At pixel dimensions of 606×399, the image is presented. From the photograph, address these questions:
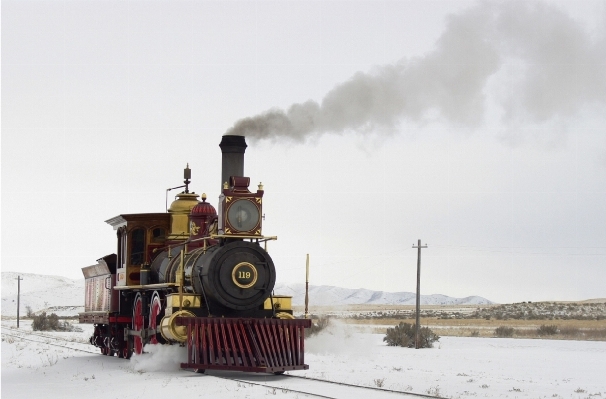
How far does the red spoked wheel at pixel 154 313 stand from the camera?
20234mm

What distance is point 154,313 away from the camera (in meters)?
20.7

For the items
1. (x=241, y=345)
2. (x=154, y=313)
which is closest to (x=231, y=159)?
(x=241, y=345)

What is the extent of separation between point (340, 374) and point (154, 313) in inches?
177

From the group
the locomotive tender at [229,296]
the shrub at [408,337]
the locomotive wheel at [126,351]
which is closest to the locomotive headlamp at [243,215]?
the locomotive tender at [229,296]

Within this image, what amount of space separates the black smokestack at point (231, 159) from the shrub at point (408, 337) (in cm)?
1956

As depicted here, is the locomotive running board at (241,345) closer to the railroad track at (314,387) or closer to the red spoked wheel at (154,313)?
the railroad track at (314,387)

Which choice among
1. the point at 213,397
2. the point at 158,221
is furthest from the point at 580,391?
the point at 158,221

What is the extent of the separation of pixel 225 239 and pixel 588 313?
7913cm

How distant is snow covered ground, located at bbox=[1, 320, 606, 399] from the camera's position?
628 inches

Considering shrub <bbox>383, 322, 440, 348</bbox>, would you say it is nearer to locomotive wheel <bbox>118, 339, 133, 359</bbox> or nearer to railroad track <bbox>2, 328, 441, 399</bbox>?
locomotive wheel <bbox>118, 339, 133, 359</bbox>

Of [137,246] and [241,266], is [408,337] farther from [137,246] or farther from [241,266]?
[241,266]

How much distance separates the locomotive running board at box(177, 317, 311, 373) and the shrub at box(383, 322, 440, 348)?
1906 centimetres

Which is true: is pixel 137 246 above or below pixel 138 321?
above

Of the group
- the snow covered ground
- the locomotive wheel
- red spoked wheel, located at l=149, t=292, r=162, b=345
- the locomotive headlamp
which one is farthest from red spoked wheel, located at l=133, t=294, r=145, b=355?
the locomotive headlamp
